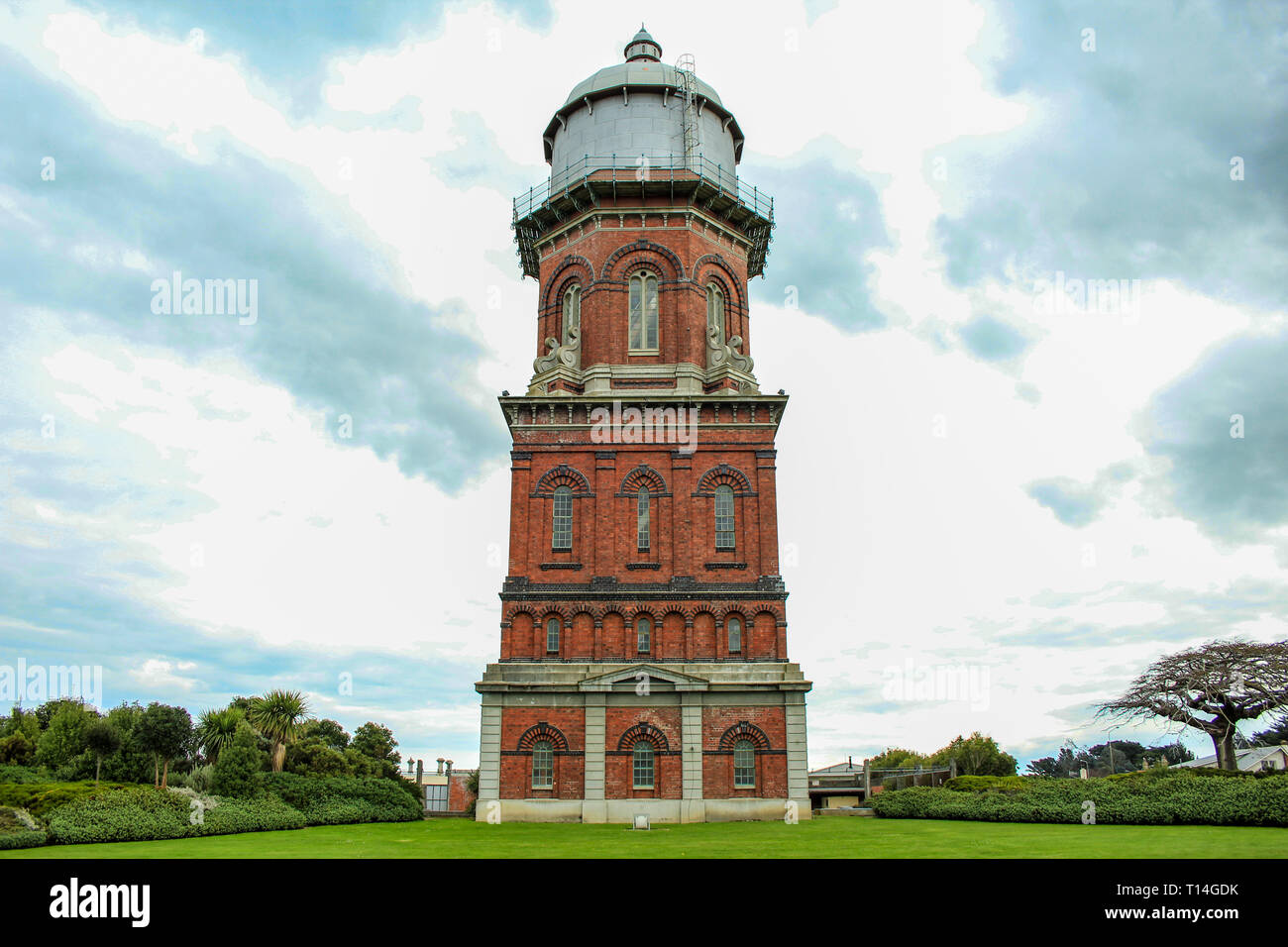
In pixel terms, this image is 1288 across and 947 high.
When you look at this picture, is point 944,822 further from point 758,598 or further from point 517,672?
point 517,672

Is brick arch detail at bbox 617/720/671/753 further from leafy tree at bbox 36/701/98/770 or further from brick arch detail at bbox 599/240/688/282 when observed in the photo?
leafy tree at bbox 36/701/98/770

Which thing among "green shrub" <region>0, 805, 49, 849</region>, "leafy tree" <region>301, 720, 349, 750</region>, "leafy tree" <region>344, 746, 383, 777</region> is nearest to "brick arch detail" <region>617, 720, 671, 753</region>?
"green shrub" <region>0, 805, 49, 849</region>

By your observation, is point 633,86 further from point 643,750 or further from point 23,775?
point 23,775

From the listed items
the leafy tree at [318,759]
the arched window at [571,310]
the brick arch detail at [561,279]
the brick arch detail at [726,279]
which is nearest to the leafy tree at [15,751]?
the leafy tree at [318,759]

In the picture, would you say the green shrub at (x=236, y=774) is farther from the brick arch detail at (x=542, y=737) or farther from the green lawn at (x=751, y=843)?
the brick arch detail at (x=542, y=737)

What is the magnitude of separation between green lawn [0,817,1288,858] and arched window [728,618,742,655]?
353 inches

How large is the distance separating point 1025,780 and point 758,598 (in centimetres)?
1205

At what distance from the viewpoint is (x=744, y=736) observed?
34.8m

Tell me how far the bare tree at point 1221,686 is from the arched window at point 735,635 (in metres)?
17.1

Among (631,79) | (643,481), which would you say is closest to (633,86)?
(631,79)

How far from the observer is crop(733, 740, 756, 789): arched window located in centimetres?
3428

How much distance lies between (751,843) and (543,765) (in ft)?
47.2

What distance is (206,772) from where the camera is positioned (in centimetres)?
3428
